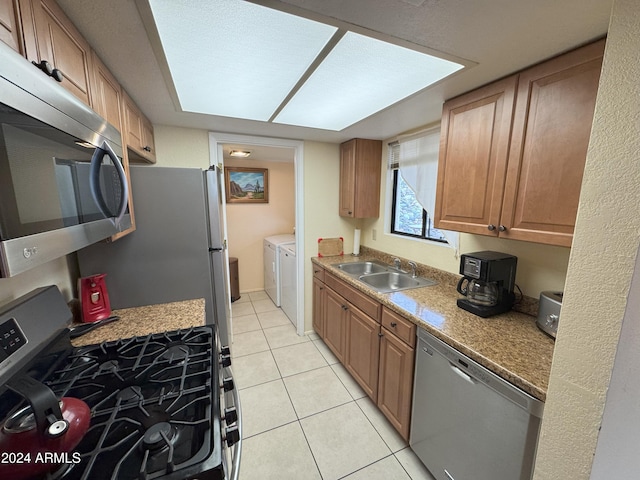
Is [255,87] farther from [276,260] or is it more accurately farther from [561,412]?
[276,260]

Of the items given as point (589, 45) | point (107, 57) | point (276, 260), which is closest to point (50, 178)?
point (107, 57)

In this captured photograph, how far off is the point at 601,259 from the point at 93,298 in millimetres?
2063

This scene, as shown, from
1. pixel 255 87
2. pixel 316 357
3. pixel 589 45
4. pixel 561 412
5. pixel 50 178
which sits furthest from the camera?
Result: pixel 316 357

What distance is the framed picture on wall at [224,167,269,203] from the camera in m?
3.89

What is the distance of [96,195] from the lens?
81 centimetres

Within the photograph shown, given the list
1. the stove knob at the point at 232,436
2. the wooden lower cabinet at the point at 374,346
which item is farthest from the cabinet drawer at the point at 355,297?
the stove knob at the point at 232,436

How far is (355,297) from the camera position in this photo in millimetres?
2020

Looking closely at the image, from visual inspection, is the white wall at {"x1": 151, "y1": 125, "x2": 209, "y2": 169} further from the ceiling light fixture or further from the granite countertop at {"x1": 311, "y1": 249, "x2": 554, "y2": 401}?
the granite countertop at {"x1": 311, "y1": 249, "x2": 554, "y2": 401}

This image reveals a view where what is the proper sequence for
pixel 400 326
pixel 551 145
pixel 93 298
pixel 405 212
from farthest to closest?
pixel 405 212
pixel 400 326
pixel 93 298
pixel 551 145

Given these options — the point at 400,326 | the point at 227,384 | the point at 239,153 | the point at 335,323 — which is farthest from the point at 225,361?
the point at 239,153

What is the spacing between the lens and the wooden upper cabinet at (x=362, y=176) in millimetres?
2602

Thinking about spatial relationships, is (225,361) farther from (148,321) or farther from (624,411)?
(624,411)

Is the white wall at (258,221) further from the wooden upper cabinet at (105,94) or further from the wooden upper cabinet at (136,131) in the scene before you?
the wooden upper cabinet at (105,94)

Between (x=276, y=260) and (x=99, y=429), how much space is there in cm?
289
